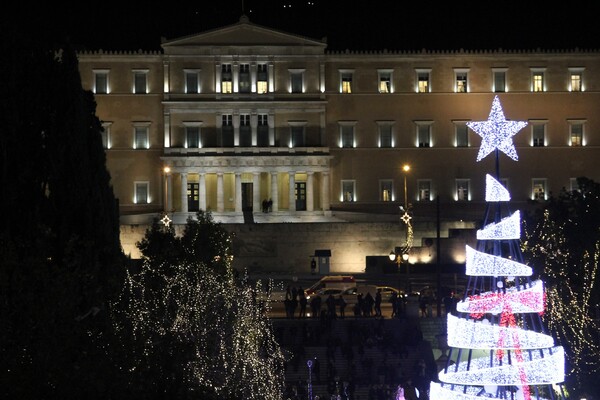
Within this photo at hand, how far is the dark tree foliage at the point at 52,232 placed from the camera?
67.6 feet

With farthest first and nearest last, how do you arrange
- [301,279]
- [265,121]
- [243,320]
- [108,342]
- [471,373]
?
[265,121] → [301,279] → [243,320] → [471,373] → [108,342]

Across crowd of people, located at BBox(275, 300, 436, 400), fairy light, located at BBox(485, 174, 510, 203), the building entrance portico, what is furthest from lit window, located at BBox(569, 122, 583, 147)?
fairy light, located at BBox(485, 174, 510, 203)

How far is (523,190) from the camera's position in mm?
72000

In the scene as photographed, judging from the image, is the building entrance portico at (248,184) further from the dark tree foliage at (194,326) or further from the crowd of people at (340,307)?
the crowd of people at (340,307)

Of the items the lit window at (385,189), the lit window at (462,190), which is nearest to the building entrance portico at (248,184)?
the lit window at (385,189)

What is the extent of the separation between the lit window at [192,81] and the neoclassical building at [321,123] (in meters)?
0.07

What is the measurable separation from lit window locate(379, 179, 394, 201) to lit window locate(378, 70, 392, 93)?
4.70m

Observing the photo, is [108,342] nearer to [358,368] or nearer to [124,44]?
[358,368]

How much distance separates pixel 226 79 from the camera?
7088cm

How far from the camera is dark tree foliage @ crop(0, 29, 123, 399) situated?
67.6 ft

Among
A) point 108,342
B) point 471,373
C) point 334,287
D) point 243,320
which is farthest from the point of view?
point 334,287

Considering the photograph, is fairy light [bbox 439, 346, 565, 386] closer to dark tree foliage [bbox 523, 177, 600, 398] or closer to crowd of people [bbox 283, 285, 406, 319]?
dark tree foliage [bbox 523, 177, 600, 398]

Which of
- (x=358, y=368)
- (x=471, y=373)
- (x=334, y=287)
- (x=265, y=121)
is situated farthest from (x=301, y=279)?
(x=471, y=373)

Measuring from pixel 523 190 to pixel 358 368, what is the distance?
34.2 m
